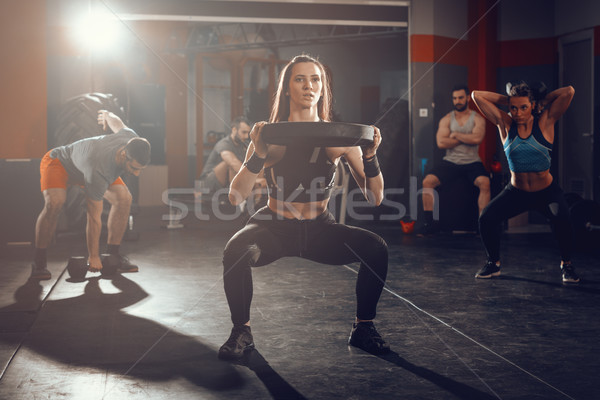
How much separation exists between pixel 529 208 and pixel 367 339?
2103 millimetres

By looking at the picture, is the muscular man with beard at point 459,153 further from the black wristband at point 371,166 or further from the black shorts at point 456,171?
the black wristband at point 371,166

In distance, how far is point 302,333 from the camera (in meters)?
3.23

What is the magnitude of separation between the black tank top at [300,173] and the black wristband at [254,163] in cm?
12

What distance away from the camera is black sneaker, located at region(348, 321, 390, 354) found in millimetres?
2903

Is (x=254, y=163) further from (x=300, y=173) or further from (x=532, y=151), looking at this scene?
(x=532, y=151)

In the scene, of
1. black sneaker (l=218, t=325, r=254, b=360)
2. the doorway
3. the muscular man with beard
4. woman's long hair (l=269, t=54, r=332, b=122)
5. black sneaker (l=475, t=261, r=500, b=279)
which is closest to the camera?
black sneaker (l=218, t=325, r=254, b=360)

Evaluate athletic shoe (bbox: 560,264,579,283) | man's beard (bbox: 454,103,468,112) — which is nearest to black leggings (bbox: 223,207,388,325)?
athletic shoe (bbox: 560,264,579,283)

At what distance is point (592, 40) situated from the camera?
293 inches

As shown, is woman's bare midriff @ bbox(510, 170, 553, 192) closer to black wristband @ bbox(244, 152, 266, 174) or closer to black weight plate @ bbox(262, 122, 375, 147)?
black weight plate @ bbox(262, 122, 375, 147)

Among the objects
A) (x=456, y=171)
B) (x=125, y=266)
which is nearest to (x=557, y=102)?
(x=456, y=171)

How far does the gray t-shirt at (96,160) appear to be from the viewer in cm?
447

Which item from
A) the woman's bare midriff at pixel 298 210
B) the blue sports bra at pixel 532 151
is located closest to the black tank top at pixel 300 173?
the woman's bare midriff at pixel 298 210

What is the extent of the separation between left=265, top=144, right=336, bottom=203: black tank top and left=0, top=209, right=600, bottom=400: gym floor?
0.69 m

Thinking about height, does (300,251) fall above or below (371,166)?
below
